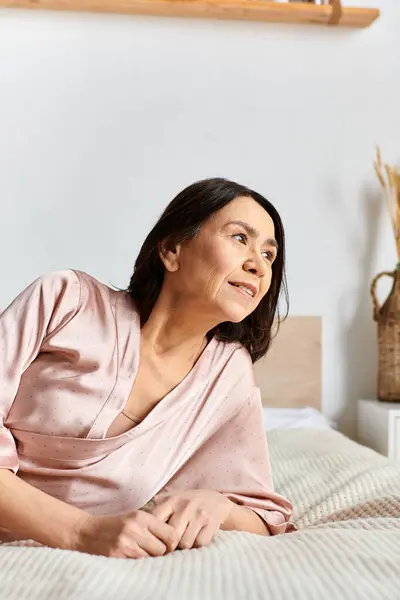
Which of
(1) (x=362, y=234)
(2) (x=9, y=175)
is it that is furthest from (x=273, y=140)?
(2) (x=9, y=175)

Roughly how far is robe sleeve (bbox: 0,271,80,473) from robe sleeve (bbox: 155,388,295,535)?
0.91ft

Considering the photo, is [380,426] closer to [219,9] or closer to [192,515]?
[219,9]

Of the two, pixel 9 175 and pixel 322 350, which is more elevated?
pixel 9 175

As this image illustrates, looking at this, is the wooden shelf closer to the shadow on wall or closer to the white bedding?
the shadow on wall

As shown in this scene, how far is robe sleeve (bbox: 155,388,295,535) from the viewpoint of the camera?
3.89ft

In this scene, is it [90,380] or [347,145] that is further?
[347,145]

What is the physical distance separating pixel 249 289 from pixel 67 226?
1.70 m

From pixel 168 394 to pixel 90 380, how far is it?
127 millimetres

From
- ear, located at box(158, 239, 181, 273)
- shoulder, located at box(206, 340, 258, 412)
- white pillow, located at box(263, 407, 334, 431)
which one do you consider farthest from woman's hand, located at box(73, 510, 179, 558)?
white pillow, located at box(263, 407, 334, 431)

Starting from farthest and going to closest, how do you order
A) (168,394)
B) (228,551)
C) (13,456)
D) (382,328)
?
(382,328)
(168,394)
(13,456)
(228,551)

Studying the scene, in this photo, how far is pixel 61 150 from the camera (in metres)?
2.79

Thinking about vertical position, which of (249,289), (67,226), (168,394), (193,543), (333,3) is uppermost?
(333,3)

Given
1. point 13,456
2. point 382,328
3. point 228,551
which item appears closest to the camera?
point 228,551

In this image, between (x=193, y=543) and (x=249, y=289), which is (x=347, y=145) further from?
(x=193, y=543)
